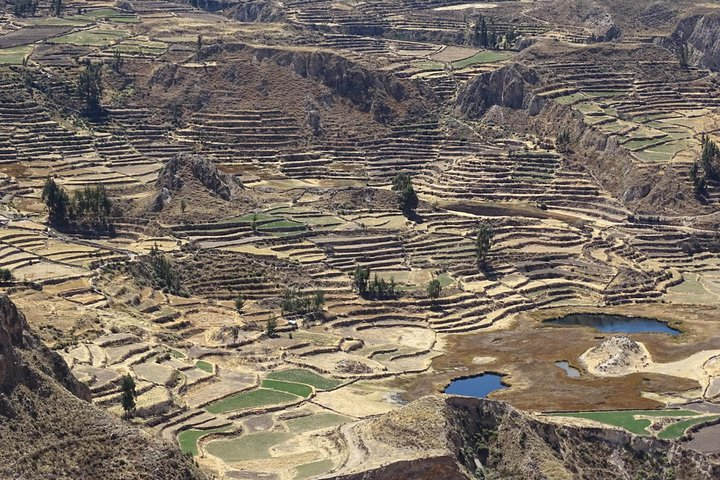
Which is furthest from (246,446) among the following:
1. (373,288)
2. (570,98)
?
(570,98)

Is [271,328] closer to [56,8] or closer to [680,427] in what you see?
[680,427]

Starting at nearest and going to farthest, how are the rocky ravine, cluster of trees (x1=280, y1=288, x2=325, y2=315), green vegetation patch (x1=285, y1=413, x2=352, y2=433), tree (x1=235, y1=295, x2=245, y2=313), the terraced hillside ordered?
1. the rocky ravine
2. green vegetation patch (x1=285, y1=413, x2=352, y2=433)
3. the terraced hillside
4. tree (x1=235, y1=295, x2=245, y2=313)
5. cluster of trees (x1=280, y1=288, x2=325, y2=315)

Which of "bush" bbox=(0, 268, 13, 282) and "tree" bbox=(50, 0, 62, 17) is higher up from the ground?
"tree" bbox=(50, 0, 62, 17)

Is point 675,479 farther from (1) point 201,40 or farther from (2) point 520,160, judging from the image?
(1) point 201,40

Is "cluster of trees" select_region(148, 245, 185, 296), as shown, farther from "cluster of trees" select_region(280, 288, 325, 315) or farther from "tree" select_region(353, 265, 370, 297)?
"tree" select_region(353, 265, 370, 297)

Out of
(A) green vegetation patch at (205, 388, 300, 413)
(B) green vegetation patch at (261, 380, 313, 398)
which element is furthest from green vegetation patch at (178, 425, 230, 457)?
(B) green vegetation patch at (261, 380, 313, 398)

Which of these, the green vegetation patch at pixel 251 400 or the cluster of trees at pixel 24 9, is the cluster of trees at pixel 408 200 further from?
the cluster of trees at pixel 24 9
